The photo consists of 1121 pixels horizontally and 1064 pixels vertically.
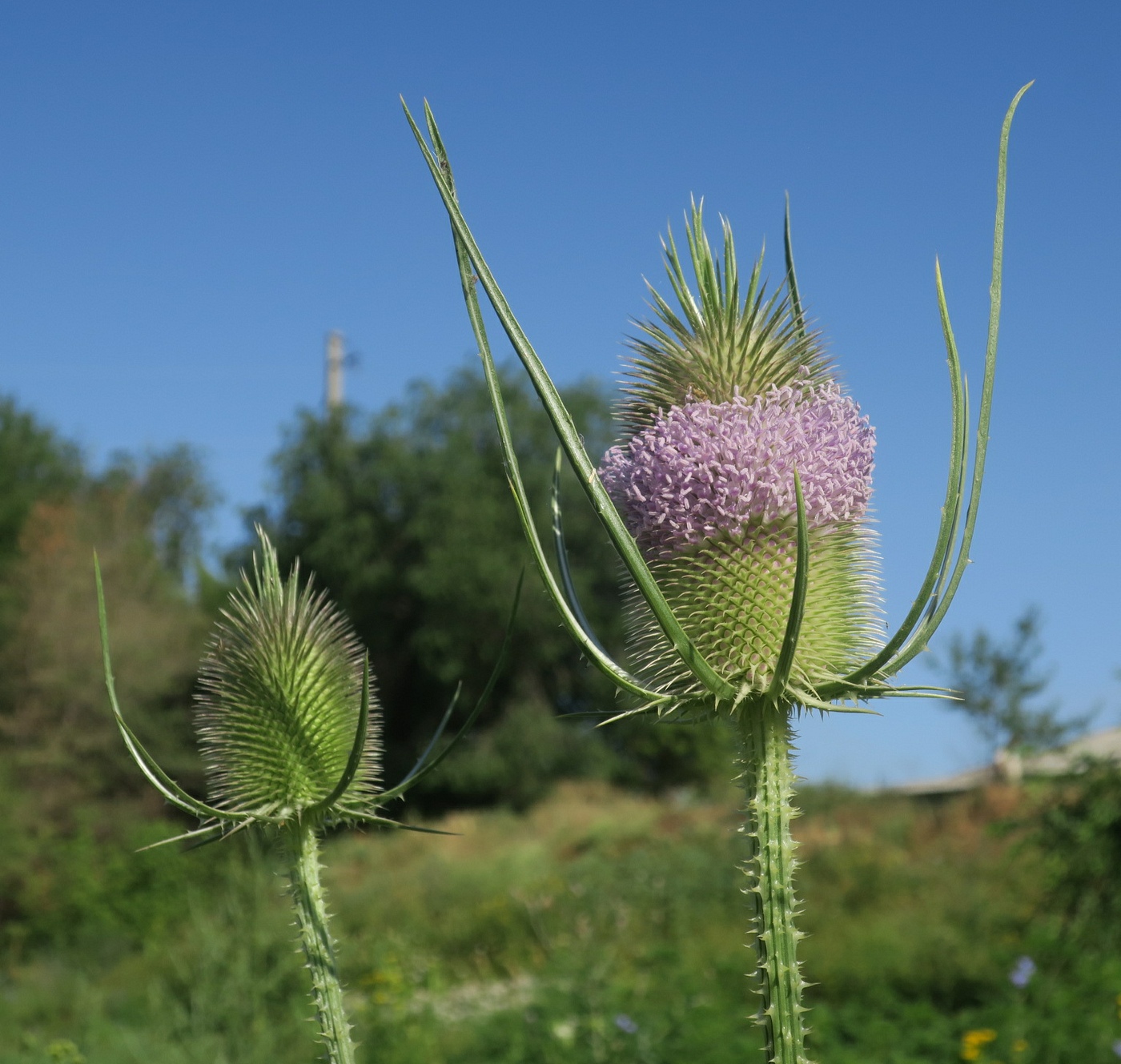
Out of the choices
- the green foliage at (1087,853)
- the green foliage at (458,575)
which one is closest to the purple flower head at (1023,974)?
the green foliage at (1087,853)

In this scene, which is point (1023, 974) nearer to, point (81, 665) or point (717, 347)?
point (717, 347)

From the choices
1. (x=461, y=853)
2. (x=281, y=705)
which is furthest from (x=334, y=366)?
(x=281, y=705)

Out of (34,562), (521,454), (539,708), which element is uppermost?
(521,454)

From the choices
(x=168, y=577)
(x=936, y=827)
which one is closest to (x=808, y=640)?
(x=936, y=827)

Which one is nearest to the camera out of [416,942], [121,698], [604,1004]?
[604,1004]

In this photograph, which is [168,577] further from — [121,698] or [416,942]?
[416,942]

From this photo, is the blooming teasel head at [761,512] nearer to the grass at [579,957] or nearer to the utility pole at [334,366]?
the grass at [579,957]

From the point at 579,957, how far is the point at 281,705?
6.19 m

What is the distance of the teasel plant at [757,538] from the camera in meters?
1.65

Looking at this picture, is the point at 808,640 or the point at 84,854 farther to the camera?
the point at 84,854

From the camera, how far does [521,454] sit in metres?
28.5

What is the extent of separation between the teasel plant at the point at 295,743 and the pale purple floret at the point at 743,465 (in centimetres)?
42

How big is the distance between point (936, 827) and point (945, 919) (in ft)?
24.5

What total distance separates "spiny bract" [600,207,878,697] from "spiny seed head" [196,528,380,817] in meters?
0.61
